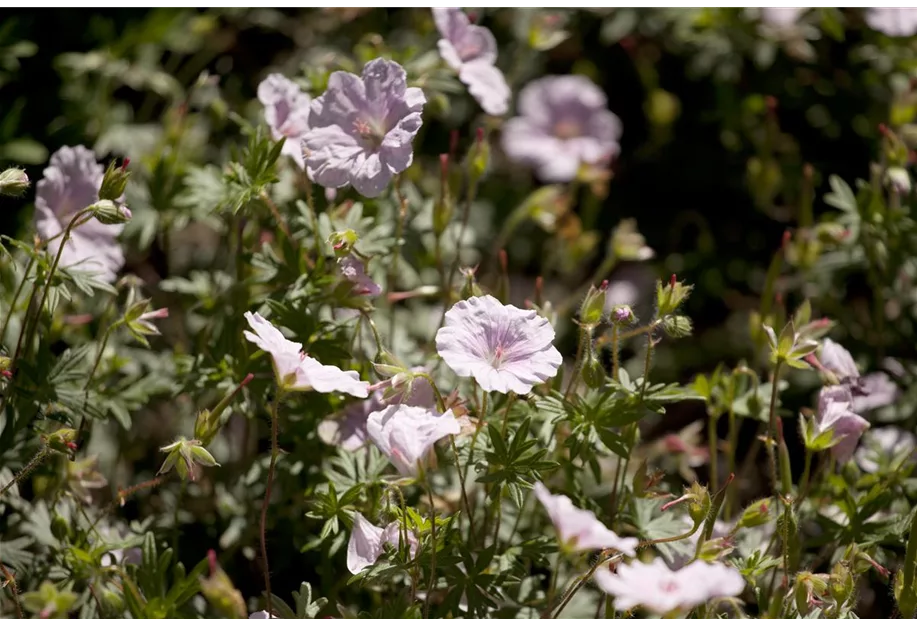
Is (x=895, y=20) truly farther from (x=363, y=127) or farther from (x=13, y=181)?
(x=13, y=181)

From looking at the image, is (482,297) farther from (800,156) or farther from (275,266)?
(800,156)

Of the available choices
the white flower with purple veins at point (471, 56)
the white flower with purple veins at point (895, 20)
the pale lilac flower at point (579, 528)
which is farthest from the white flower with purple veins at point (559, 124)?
the pale lilac flower at point (579, 528)

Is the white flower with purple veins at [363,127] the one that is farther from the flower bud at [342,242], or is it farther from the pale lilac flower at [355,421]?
the pale lilac flower at [355,421]

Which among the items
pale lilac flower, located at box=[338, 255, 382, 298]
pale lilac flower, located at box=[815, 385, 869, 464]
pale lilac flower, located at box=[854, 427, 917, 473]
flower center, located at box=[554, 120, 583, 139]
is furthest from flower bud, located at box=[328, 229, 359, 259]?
flower center, located at box=[554, 120, 583, 139]

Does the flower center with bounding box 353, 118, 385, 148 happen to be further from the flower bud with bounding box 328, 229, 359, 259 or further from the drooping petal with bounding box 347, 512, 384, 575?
the drooping petal with bounding box 347, 512, 384, 575

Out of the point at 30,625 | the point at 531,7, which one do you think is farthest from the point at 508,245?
the point at 30,625

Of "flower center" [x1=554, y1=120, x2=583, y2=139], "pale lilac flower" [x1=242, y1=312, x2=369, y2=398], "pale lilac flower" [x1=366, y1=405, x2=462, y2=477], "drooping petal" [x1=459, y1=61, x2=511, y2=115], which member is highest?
"drooping petal" [x1=459, y1=61, x2=511, y2=115]

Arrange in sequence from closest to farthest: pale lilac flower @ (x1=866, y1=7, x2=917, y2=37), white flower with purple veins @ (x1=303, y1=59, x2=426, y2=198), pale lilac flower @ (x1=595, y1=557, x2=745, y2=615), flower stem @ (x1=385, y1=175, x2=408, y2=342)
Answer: pale lilac flower @ (x1=595, y1=557, x2=745, y2=615)
white flower with purple veins @ (x1=303, y1=59, x2=426, y2=198)
flower stem @ (x1=385, y1=175, x2=408, y2=342)
pale lilac flower @ (x1=866, y1=7, x2=917, y2=37)

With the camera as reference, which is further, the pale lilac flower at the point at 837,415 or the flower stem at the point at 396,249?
the flower stem at the point at 396,249
